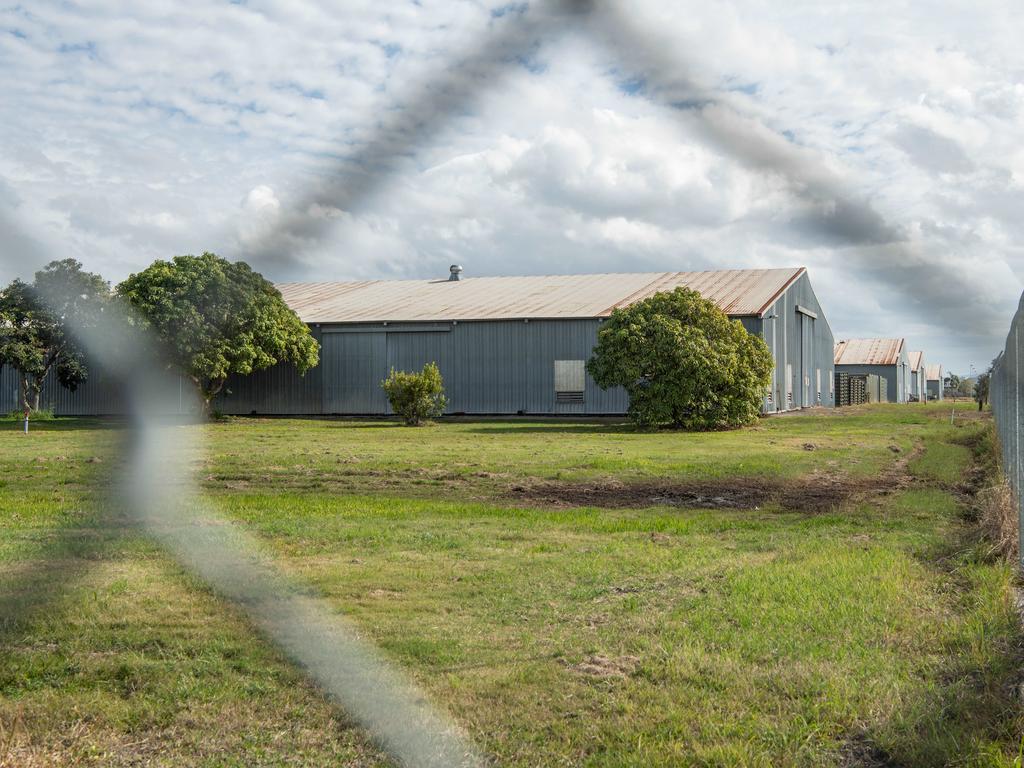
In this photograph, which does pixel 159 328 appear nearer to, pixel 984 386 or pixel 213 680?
pixel 213 680

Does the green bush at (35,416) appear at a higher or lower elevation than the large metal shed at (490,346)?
lower

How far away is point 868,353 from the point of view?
3078 inches

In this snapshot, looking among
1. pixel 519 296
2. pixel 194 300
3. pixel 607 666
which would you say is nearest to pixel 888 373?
pixel 519 296

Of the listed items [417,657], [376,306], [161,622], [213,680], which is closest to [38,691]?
[213,680]

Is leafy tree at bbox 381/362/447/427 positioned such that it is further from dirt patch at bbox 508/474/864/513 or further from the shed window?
dirt patch at bbox 508/474/864/513

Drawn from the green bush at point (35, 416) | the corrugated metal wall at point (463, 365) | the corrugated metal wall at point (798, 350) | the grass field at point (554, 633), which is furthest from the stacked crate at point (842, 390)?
the grass field at point (554, 633)

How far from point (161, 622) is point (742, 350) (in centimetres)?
2881

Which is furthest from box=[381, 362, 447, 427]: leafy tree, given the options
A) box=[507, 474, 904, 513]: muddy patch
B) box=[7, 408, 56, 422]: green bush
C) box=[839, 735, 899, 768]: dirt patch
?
box=[839, 735, 899, 768]: dirt patch

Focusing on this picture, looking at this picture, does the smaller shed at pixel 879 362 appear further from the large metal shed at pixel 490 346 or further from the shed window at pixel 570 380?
the shed window at pixel 570 380

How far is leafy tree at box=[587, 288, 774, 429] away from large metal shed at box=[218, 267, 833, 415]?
272 inches

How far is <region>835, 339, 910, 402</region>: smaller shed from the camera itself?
76750 mm

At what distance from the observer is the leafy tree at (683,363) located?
31.5m

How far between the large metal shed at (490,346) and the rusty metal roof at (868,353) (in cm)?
3228

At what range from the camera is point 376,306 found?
1816 inches
